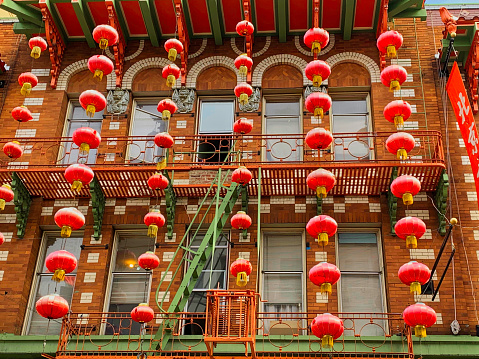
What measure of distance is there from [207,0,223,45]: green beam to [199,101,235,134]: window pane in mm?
1701

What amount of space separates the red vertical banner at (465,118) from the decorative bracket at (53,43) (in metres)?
9.88

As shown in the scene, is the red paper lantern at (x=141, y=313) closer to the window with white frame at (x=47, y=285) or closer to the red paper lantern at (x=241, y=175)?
the window with white frame at (x=47, y=285)

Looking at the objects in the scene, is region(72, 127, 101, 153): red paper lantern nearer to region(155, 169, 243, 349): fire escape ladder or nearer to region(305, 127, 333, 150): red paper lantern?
region(155, 169, 243, 349): fire escape ladder

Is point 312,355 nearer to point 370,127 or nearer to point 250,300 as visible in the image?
point 250,300

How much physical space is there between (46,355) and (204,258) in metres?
3.62

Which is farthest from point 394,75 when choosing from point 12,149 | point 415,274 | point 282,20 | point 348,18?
point 12,149

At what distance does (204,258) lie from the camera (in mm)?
13898

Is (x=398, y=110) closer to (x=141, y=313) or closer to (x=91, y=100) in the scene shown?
(x=91, y=100)

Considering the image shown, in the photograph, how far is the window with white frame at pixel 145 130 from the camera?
16672 mm

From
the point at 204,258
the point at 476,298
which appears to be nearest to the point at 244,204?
the point at 204,258

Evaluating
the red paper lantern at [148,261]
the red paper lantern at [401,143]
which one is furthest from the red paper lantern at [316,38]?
the red paper lantern at [148,261]

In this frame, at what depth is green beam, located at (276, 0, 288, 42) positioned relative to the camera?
17.2 meters

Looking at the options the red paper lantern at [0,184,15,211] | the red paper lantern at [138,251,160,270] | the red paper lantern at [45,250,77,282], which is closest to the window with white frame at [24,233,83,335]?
the red paper lantern at [0,184,15,211]

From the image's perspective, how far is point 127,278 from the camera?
50.8 ft
